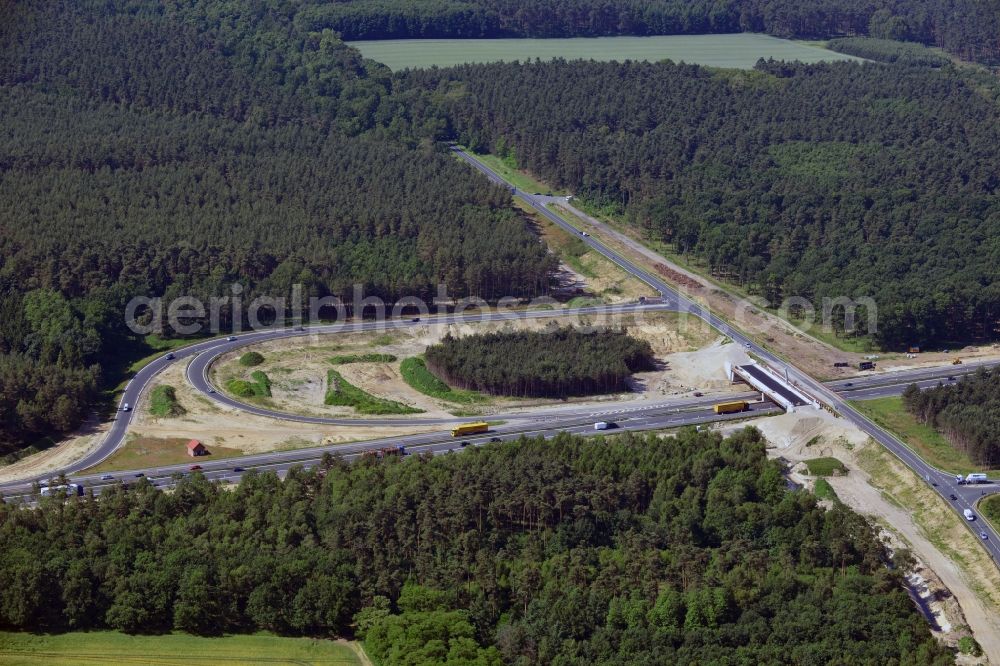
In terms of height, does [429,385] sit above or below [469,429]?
above

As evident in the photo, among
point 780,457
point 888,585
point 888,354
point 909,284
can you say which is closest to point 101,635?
point 888,585

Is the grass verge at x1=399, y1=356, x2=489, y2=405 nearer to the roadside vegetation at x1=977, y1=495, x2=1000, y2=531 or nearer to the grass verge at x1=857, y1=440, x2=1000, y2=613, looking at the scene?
the grass verge at x1=857, y1=440, x2=1000, y2=613

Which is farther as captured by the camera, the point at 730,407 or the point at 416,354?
the point at 416,354

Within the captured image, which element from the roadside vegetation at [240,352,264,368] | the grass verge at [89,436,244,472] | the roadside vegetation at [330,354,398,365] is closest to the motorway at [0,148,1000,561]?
the grass verge at [89,436,244,472]

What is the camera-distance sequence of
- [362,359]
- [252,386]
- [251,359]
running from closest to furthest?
[252,386], [251,359], [362,359]

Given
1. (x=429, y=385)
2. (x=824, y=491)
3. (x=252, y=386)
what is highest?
(x=252, y=386)

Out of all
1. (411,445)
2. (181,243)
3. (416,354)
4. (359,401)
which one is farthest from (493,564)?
(181,243)

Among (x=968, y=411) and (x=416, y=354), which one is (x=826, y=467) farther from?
(x=416, y=354)
